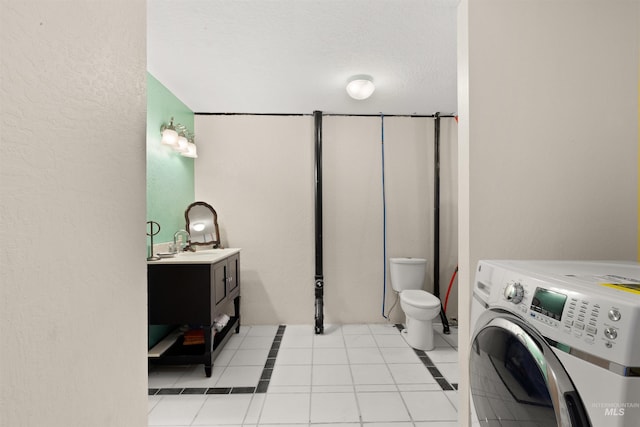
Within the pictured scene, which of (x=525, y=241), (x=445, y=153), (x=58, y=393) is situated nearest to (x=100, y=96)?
(x=58, y=393)

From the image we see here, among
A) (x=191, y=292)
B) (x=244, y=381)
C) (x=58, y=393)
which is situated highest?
(x=58, y=393)

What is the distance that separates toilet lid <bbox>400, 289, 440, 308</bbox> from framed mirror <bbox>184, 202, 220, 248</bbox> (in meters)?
1.79

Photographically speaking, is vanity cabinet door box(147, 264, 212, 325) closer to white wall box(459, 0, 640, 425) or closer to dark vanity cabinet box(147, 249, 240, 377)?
dark vanity cabinet box(147, 249, 240, 377)

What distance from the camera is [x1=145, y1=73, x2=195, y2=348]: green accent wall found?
208 centimetres

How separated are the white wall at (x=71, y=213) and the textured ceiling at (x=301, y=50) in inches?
30.9

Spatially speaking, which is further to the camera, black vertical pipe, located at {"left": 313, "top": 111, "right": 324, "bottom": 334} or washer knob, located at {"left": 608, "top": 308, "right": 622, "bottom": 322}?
black vertical pipe, located at {"left": 313, "top": 111, "right": 324, "bottom": 334}

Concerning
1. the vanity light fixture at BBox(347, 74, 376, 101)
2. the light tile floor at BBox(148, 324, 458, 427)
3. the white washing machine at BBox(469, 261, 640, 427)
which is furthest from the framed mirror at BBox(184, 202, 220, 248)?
the white washing machine at BBox(469, 261, 640, 427)

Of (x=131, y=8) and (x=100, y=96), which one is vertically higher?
(x=131, y=8)

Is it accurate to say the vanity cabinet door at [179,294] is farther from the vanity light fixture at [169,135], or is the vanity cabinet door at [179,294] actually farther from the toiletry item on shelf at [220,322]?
the vanity light fixture at [169,135]

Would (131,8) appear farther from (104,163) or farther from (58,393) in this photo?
(58,393)

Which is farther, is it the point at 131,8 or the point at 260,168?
the point at 260,168

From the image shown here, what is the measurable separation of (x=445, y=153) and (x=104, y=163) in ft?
9.51

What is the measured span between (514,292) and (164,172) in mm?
2413

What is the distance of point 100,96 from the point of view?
2.24 ft
